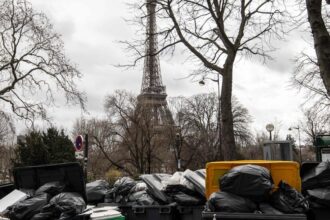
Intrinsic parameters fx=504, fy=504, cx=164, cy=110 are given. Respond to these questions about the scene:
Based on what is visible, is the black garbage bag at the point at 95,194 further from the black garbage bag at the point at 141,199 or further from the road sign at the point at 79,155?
the road sign at the point at 79,155

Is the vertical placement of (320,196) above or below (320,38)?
below

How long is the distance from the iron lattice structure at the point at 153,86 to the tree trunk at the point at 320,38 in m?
10.5

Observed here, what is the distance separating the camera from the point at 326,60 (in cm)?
866

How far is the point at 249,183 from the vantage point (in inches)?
226

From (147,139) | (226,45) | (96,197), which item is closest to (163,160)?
(147,139)

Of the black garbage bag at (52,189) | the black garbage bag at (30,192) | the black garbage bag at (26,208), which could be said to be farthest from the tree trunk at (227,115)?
the black garbage bag at (26,208)

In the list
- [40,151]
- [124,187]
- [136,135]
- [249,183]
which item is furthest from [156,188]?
[136,135]

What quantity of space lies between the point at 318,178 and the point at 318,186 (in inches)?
4.1

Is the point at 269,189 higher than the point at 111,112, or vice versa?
the point at 111,112

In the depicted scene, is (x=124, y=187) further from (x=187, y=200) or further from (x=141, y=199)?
(x=187, y=200)

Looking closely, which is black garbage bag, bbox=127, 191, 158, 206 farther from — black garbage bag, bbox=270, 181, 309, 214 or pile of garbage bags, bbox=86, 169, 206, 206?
black garbage bag, bbox=270, 181, 309, 214

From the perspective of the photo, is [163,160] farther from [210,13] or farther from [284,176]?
[284,176]

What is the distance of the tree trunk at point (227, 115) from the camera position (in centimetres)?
1742

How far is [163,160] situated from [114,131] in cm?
541
